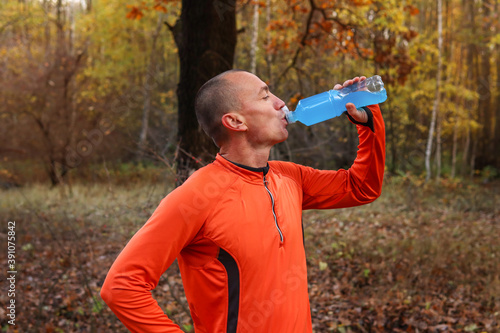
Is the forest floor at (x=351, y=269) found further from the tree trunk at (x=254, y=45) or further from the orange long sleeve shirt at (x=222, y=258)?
the tree trunk at (x=254, y=45)

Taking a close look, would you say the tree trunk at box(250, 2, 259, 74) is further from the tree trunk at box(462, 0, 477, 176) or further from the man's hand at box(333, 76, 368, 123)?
the tree trunk at box(462, 0, 477, 176)

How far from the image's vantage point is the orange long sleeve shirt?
1439 millimetres

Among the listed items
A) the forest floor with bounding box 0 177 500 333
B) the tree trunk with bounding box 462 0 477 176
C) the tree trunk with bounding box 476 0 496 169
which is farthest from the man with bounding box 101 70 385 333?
the tree trunk with bounding box 476 0 496 169

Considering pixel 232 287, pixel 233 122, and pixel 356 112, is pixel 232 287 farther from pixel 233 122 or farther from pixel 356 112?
pixel 356 112

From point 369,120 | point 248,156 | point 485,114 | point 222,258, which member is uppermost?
point 369,120

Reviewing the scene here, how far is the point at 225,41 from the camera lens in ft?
15.3

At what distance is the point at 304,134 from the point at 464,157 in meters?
13.0

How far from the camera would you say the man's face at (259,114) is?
5.86 ft

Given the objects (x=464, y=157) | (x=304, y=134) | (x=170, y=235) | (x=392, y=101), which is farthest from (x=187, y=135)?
(x=464, y=157)

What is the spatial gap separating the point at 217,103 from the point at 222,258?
0.65 metres

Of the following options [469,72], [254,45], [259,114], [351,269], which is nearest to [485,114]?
[469,72]

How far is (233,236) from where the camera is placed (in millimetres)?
1568

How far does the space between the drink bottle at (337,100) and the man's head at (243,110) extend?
18 centimetres

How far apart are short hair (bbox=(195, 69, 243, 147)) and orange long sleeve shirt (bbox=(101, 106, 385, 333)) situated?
0.14 m
